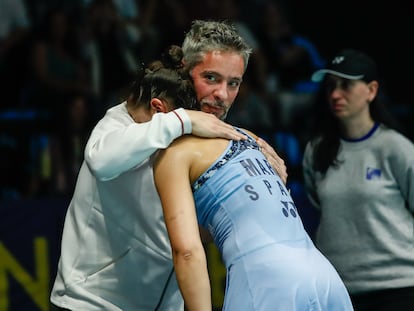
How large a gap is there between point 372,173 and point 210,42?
4.20 feet

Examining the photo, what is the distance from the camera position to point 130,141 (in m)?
3.36

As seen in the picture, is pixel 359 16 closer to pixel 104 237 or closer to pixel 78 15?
pixel 78 15

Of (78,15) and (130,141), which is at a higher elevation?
(130,141)

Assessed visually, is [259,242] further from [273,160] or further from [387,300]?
[387,300]

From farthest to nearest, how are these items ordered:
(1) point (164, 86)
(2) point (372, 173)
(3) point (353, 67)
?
(3) point (353, 67)
(2) point (372, 173)
(1) point (164, 86)

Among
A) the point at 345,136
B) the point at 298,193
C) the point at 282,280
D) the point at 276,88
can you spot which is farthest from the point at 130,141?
the point at 276,88

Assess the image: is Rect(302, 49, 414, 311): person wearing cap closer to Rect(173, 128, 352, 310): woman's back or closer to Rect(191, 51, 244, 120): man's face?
Rect(191, 51, 244, 120): man's face

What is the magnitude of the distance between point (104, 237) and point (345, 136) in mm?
1626

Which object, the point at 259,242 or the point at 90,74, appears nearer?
the point at 259,242

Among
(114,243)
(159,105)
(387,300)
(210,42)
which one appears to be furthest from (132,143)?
(387,300)

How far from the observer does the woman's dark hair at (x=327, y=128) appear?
477 centimetres

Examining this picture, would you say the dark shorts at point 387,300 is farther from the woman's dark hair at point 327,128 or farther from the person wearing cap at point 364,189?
the woman's dark hair at point 327,128

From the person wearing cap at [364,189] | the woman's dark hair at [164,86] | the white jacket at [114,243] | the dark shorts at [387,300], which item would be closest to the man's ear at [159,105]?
the woman's dark hair at [164,86]

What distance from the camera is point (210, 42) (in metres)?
3.70
